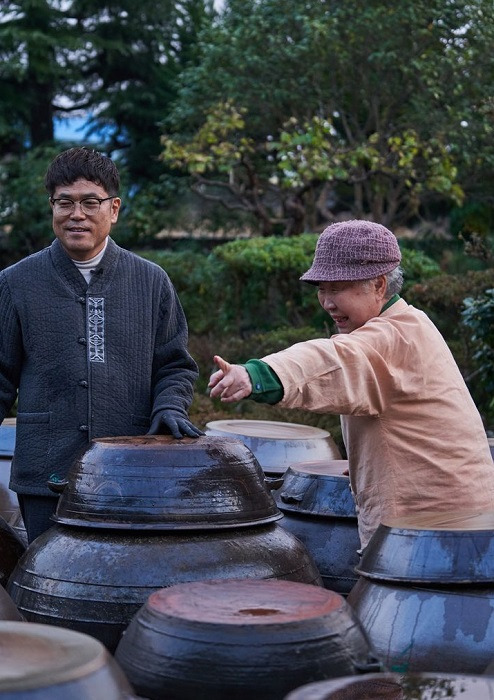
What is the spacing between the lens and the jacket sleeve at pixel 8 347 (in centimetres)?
431

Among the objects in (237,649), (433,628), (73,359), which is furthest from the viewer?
(73,359)

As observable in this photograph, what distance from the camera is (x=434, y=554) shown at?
325 cm

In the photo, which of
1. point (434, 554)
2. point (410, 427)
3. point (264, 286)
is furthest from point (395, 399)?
point (264, 286)

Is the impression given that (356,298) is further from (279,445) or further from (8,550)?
(279,445)

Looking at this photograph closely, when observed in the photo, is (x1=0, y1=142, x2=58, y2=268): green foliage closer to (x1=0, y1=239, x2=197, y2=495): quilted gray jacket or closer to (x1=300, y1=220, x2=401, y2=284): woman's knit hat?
(x1=0, y1=239, x2=197, y2=495): quilted gray jacket

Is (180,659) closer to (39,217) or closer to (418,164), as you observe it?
(418,164)

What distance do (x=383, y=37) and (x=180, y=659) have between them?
13645 mm

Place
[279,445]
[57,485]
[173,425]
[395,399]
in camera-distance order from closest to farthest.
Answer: [395,399] < [57,485] < [173,425] < [279,445]

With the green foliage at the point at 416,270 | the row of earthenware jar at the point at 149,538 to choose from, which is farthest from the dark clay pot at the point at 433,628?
the green foliage at the point at 416,270

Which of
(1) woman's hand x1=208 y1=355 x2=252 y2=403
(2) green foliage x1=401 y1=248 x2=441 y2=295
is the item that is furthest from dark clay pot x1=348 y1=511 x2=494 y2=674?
(2) green foliage x1=401 y1=248 x2=441 y2=295

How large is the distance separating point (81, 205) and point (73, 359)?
0.56m

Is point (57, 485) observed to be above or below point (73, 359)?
below

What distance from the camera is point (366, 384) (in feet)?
11.7

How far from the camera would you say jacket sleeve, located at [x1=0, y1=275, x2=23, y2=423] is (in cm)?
431
